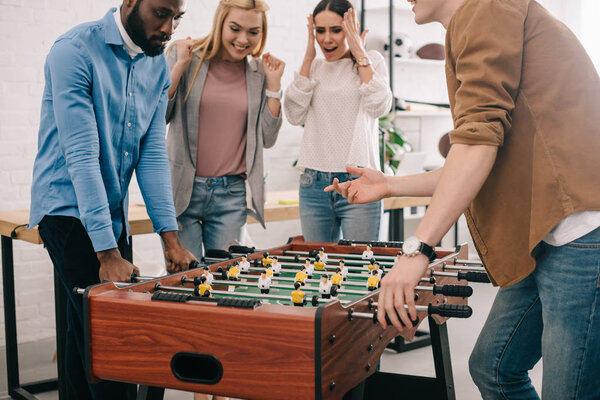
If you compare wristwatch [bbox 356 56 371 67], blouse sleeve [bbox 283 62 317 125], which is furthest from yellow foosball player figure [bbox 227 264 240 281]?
wristwatch [bbox 356 56 371 67]

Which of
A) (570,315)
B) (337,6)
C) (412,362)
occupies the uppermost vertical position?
(337,6)

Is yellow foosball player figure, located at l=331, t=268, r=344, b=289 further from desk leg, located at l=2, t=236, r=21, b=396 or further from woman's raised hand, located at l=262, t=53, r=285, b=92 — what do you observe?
desk leg, located at l=2, t=236, r=21, b=396

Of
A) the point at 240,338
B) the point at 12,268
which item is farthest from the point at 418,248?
the point at 12,268

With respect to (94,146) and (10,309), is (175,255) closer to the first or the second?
Answer: (94,146)

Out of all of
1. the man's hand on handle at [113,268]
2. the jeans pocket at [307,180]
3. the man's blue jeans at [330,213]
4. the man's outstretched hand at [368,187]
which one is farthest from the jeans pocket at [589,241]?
the jeans pocket at [307,180]

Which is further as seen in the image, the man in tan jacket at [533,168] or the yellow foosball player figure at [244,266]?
the yellow foosball player figure at [244,266]

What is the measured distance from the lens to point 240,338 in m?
1.20

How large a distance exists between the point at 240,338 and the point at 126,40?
101cm

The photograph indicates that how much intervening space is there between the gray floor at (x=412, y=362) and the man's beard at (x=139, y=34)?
158 cm

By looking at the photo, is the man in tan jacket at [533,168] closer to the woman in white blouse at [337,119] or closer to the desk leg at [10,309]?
the woman in white blouse at [337,119]

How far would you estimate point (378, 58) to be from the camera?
2.75 meters

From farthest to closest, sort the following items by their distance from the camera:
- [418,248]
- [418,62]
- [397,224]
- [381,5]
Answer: [418,62] → [381,5] → [397,224] → [418,248]

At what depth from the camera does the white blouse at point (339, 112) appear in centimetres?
262

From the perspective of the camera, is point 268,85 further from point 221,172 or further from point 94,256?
point 94,256
